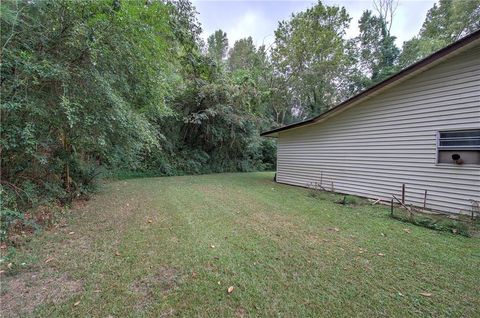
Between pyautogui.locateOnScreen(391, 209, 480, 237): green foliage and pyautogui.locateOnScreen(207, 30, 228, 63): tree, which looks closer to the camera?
pyautogui.locateOnScreen(391, 209, 480, 237): green foliage

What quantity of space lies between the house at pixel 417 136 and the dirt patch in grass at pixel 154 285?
5.25m

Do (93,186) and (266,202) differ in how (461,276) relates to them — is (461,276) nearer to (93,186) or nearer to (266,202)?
(266,202)

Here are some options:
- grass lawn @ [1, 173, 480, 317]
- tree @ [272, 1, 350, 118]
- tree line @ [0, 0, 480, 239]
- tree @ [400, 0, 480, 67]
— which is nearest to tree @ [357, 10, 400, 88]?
tree @ [400, 0, 480, 67]

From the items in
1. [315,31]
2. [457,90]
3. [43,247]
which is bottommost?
[43,247]

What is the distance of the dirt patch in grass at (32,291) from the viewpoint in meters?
1.67

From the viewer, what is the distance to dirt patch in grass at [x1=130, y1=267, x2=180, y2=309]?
1818 millimetres

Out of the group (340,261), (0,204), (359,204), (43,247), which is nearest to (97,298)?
(43,247)

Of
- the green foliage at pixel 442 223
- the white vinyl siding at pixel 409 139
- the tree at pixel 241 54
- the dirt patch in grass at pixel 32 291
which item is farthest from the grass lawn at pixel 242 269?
the tree at pixel 241 54

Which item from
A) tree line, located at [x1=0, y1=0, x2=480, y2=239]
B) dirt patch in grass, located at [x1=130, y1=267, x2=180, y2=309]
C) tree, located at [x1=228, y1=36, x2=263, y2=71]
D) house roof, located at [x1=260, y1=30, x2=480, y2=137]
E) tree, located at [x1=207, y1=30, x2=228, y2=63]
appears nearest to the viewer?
dirt patch in grass, located at [x1=130, y1=267, x2=180, y2=309]

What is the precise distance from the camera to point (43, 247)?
8.77ft

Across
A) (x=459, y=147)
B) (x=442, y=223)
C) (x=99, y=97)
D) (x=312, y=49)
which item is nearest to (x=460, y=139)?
(x=459, y=147)

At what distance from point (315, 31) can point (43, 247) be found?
16.3 metres

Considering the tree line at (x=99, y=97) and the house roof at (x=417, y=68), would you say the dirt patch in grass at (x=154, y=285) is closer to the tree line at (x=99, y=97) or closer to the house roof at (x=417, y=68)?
the tree line at (x=99, y=97)

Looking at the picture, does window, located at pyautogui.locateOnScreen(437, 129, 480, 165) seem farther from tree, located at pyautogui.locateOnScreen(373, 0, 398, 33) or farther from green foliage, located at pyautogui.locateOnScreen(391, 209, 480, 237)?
tree, located at pyautogui.locateOnScreen(373, 0, 398, 33)
